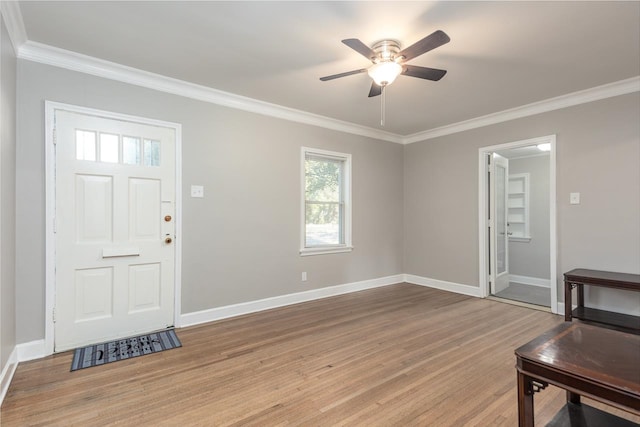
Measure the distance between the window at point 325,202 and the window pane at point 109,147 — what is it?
2.26 meters

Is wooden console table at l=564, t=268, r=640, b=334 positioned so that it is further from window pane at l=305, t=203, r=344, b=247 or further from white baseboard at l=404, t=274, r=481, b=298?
window pane at l=305, t=203, r=344, b=247

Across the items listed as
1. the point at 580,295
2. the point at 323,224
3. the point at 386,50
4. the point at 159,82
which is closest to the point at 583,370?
the point at 386,50

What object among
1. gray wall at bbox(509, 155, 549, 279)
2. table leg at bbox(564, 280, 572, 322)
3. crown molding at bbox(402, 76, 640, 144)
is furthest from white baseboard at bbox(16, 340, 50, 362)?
gray wall at bbox(509, 155, 549, 279)

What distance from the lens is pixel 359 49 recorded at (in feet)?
7.22

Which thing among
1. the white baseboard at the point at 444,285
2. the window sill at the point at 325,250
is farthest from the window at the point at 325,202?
the white baseboard at the point at 444,285

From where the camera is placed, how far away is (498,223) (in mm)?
5219

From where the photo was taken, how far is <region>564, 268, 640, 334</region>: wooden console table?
2.97 m

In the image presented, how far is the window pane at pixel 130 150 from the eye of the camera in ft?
10.1

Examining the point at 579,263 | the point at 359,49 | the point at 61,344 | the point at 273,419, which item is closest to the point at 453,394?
the point at 273,419

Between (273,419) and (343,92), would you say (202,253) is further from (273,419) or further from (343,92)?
(343,92)

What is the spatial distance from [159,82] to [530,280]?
690 cm

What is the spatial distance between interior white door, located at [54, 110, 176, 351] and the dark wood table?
325cm

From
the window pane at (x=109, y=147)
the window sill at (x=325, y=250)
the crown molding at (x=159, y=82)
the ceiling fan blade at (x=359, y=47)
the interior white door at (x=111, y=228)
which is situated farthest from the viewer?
the window sill at (x=325, y=250)

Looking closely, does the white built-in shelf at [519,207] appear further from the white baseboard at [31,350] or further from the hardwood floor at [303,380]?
the white baseboard at [31,350]
